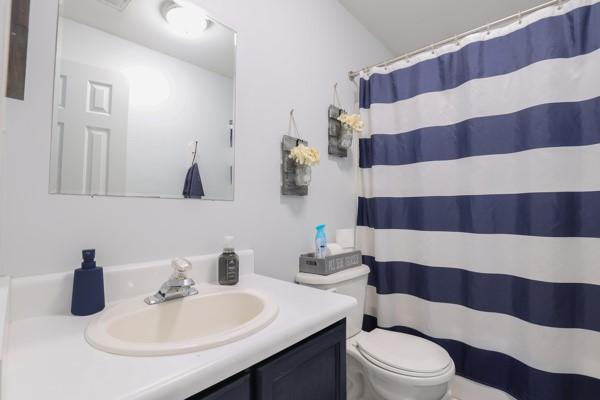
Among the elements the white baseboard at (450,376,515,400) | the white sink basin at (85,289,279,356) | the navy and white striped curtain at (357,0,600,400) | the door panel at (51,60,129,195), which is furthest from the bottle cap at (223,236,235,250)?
the white baseboard at (450,376,515,400)

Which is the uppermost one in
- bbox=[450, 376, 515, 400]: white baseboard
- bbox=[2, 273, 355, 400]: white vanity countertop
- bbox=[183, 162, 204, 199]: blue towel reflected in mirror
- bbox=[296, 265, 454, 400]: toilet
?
bbox=[183, 162, 204, 199]: blue towel reflected in mirror

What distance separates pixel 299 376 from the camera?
0.66 m

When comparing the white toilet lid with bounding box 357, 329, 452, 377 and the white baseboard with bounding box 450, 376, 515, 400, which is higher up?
the white toilet lid with bounding box 357, 329, 452, 377

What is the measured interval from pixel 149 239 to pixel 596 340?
1690mm

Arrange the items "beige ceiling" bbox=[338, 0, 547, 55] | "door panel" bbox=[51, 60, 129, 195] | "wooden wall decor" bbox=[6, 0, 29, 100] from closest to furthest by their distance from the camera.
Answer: "wooden wall decor" bbox=[6, 0, 29, 100]
"door panel" bbox=[51, 60, 129, 195]
"beige ceiling" bbox=[338, 0, 547, 55]

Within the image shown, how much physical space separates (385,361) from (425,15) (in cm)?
202

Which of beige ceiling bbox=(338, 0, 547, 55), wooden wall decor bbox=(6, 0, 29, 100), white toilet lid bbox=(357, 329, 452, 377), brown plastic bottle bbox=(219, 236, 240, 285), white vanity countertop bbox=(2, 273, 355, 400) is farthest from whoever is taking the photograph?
beige ceiling bbox=(338, 0, 547, 55)

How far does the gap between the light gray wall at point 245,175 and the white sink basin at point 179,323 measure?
0.62 ft

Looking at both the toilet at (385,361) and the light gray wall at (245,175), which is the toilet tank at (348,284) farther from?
the light gray wall at (245,175)

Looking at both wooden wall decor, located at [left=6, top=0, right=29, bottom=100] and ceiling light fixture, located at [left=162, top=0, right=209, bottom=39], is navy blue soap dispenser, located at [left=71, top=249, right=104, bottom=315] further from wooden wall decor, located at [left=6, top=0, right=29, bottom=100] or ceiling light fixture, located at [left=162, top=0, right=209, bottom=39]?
ceiling light fixture, located at [left=162, top=0, right=209, bottom=39]

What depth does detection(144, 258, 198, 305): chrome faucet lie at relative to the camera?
2.59ft

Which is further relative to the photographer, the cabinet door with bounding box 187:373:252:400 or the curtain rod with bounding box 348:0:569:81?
the curtain rod with bounding box 348:0:569:81

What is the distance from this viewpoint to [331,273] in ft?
4.28

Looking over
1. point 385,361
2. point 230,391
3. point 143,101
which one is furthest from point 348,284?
point 143,101
